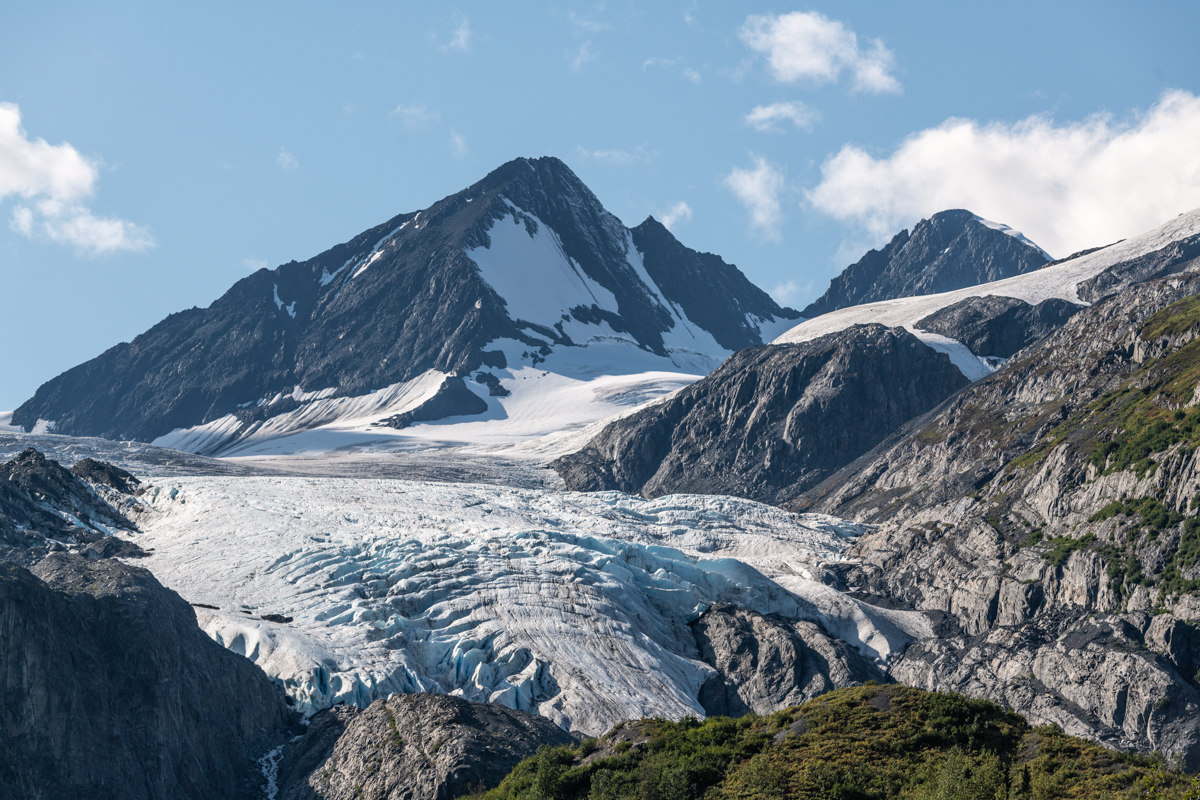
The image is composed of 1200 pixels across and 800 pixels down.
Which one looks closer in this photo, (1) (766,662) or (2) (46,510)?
(1) (766,662)

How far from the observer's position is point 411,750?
60.0 metres

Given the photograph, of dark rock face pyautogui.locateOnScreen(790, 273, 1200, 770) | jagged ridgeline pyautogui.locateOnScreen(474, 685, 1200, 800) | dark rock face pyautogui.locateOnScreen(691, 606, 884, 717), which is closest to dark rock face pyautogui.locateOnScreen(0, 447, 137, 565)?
dark rock face pyautogui.locateOnScreen(691, 606, 884, 717)

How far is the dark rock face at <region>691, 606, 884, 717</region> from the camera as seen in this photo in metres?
92.8

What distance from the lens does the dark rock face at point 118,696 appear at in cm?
5591

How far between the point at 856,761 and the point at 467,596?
58457mm

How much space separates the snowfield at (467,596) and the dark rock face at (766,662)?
7.01 ft

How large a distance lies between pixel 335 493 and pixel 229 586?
165ft

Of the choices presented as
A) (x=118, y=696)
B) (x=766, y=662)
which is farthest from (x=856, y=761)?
(x=766, y=662)

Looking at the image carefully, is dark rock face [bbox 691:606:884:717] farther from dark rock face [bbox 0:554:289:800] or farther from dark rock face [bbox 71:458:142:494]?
dark rock face [bbox 71:458:142:494]

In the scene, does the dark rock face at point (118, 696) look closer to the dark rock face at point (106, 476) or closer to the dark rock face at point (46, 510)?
the dark rock face at point (46, 510)

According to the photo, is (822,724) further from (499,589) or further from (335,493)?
(335,493)

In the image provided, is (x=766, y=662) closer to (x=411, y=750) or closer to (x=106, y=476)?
(x=411, y=750)

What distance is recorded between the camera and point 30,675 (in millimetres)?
57281

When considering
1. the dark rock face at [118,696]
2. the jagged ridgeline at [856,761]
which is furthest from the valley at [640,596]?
the jagged ridgeline at [856,761]
